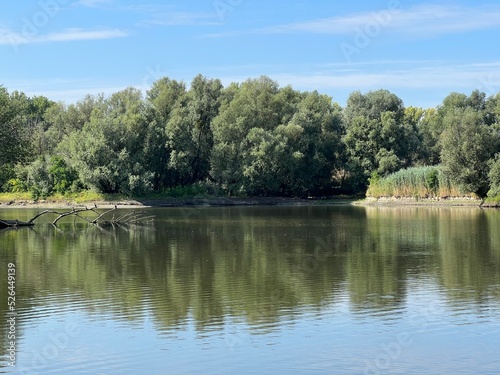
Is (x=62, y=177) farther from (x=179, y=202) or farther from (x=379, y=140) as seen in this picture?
(x=379, y=140)

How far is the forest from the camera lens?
258ft

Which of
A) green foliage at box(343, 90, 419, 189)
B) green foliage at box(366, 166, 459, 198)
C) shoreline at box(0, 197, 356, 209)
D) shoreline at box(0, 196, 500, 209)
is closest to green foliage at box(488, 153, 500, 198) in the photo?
shoreline at box(0, 196, 500, 209)

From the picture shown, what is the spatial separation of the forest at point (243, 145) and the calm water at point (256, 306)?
4118cm

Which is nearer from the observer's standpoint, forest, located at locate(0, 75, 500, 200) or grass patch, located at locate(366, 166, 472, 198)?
grass patch, located at locate(366, 166, 472, 198)

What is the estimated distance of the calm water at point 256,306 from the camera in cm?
1442

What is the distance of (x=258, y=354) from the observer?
14.7 meters

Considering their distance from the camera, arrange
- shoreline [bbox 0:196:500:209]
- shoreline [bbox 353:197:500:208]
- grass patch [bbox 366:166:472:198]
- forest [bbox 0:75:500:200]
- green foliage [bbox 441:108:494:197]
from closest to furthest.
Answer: shoreline [bbox 353:197:500:208]
green foliage [bbox 441:108:494:197]
grass patch [bbox 366:166:472:198]
shoreline [bbox 0:196:500:209]
forest [bbox 0:75:500:200]

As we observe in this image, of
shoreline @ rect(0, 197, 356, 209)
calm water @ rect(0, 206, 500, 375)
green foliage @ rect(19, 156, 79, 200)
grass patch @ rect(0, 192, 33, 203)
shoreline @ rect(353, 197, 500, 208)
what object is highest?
green foliage @ rect(19, 156, 79, 200)

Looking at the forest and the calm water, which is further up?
the forest

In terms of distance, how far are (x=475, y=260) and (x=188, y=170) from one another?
59.8 metres

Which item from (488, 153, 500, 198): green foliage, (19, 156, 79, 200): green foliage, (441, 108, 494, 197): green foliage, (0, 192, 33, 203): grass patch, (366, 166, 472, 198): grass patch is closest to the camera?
(488, 153, 500, 198): green foliage

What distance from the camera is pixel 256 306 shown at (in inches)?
774

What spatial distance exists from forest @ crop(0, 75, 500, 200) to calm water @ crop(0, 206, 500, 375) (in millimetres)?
41182

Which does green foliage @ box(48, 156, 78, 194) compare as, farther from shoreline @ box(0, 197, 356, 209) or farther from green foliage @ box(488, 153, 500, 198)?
green foliage @ box(488, 153, 500, 198)
